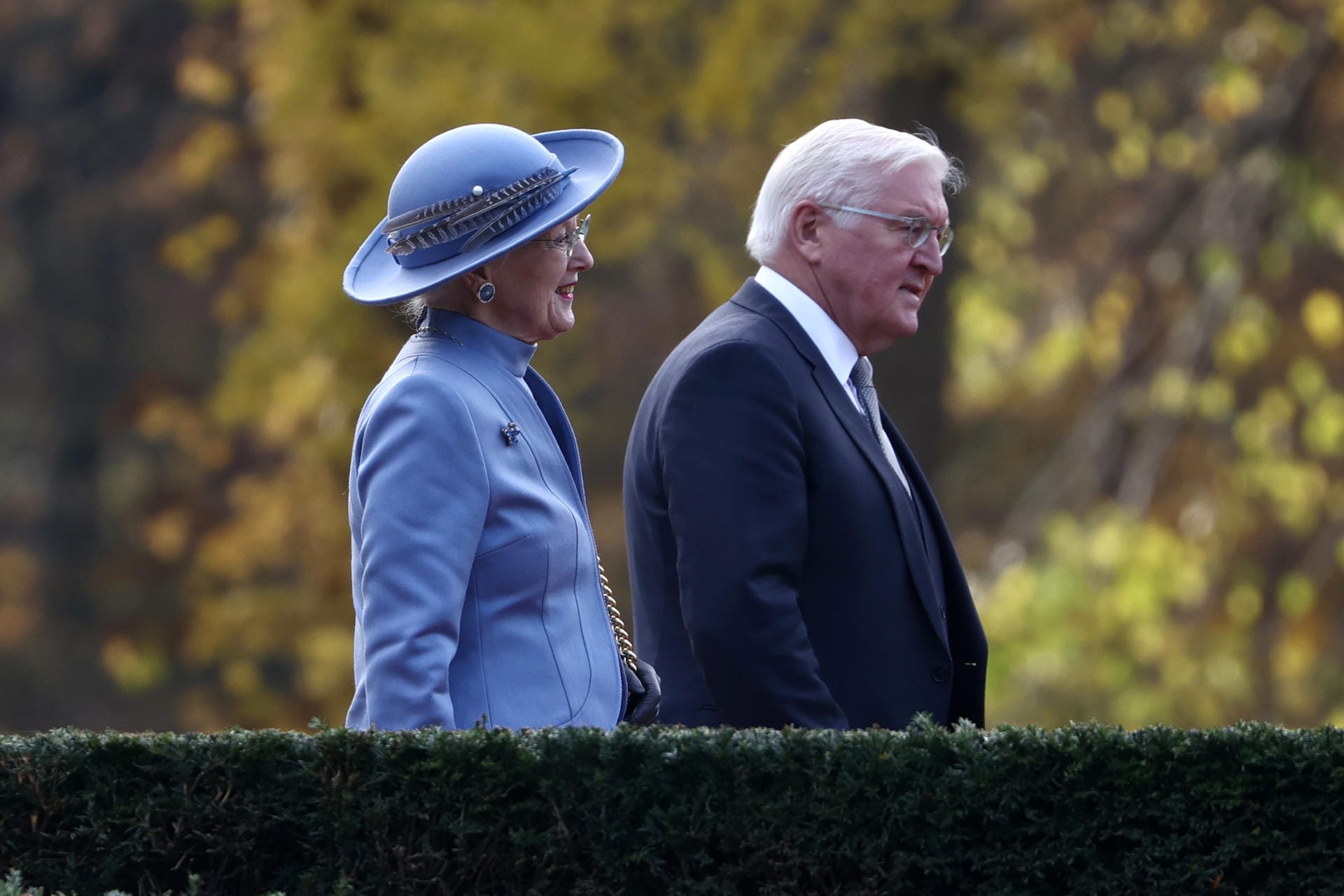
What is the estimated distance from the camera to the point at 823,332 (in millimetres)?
4188

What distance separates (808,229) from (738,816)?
1.57 m

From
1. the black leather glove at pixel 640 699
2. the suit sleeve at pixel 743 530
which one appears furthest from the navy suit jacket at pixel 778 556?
the black leather glove at pixel 640 699

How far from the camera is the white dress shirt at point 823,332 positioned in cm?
418

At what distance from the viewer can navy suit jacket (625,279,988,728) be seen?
3.75 meters

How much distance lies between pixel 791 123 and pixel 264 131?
10.2 feet

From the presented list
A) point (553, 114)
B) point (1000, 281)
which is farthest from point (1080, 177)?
point (553, 114)

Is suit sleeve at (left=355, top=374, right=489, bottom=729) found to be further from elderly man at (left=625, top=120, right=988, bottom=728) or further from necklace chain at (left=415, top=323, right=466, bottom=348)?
elderly man at (left=625, top=120, right=988, bottom=728)

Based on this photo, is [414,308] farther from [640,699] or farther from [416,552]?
[640,699]

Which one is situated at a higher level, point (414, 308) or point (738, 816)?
point (414, 308)

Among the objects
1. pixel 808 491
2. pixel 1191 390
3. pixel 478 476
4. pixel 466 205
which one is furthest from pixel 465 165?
pixel 1191 390

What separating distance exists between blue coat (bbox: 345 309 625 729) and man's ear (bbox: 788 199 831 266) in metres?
0.82

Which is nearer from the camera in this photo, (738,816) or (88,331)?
(738,816)

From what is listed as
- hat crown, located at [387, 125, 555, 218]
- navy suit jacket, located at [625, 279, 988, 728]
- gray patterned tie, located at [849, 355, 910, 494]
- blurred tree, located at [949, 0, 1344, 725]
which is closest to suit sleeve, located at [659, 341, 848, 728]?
navy suit jacket, located at [625, 279, 988, 728]

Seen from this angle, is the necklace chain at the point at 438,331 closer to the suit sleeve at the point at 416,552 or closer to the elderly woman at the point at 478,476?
the elderly woman at the point at 478,476
